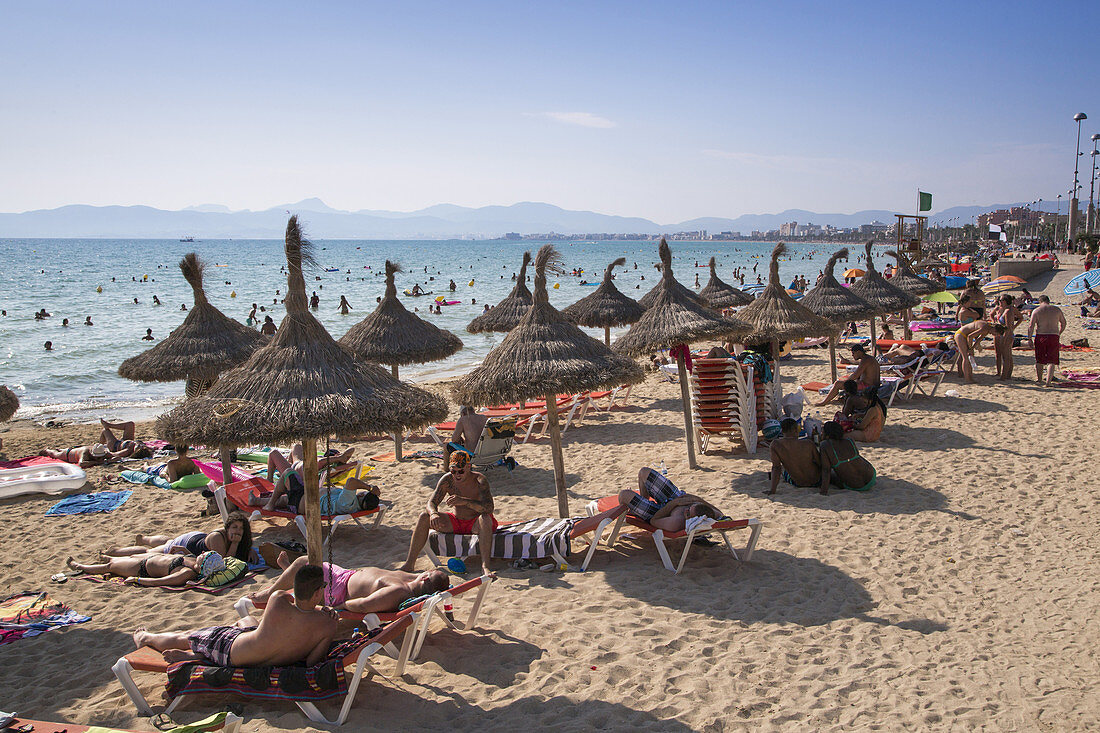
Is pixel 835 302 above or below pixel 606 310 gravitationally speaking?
above

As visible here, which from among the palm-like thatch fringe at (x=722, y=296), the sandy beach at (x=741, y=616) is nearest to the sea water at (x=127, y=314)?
the palm-like thatch fringe at (x=722, y=296)

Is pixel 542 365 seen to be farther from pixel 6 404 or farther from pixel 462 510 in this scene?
pixel 6 404

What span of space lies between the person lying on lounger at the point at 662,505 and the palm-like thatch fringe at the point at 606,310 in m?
7.42

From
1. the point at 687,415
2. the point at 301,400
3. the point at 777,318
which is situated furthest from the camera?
the point at 777,318

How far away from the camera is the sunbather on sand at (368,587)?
420cm

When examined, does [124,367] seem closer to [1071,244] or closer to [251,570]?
[251,570]

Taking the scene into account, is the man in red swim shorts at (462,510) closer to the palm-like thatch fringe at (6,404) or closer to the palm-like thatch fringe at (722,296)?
the palm-like thatch fringe at (6,404)

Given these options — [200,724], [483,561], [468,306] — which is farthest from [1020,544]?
[468,306]

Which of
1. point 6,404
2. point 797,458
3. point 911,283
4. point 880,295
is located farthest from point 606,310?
point 6,404

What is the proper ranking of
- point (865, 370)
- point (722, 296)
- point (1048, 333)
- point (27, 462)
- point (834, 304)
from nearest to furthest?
point (27, 462)
point (865, 370)
point (1048, 333)
point (834, 304)
point (722, 296)

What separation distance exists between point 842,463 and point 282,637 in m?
5.45

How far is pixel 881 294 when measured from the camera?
1317cm

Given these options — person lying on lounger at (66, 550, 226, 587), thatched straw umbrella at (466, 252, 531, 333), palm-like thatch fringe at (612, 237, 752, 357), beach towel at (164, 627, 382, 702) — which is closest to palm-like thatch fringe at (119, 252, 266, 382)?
person lying on lounger at (66, 550, 226, 587)

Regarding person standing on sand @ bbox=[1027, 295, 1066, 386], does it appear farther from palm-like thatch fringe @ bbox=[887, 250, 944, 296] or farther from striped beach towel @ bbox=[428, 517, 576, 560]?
striped beach towel @ bbox=[428, 517, 576, 560]
